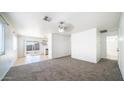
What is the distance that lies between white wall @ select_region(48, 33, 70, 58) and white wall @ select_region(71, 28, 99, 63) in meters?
1.13

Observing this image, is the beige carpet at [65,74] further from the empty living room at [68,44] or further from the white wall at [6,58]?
the white wall at [6,58]

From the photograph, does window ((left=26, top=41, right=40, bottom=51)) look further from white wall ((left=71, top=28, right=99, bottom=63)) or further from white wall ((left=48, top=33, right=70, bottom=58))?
white wall ((left=71, top=28, right=99, bottom=63))

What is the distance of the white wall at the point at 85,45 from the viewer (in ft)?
15.0

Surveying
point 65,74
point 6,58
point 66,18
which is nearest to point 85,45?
point 66,18

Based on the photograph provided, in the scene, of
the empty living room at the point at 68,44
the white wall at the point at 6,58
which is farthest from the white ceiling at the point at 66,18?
the white wall at the point at 6,58

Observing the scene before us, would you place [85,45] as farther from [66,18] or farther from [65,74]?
[65,74]

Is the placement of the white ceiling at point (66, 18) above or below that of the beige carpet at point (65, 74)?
above

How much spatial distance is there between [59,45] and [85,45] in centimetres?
234

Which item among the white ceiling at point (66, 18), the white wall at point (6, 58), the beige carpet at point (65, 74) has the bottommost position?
the beige carpet at point (65, 74)

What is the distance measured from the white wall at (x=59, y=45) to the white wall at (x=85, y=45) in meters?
1.13

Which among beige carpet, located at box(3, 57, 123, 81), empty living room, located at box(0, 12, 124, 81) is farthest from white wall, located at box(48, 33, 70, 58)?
beige carpet, located at box(3, 57, 123, 81)

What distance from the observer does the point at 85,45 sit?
516cm
